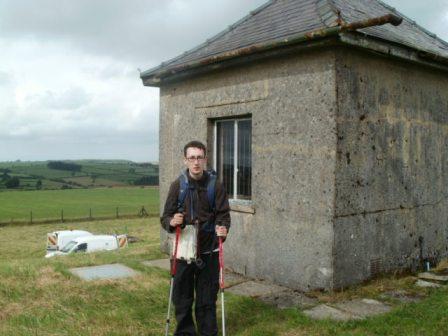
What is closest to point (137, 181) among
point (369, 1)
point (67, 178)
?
point (67, 178)

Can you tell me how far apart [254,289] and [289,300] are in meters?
0.66

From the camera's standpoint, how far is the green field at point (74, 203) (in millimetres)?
46531

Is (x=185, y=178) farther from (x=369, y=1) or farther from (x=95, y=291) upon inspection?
(x=369, y=1)

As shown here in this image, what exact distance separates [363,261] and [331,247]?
78cm

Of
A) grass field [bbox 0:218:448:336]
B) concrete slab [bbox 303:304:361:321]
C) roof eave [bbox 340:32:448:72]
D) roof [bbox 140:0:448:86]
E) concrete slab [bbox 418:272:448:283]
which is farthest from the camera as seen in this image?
concrete slab [bbox 418:272:448:283]

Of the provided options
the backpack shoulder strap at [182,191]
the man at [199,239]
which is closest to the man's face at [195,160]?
the man at [199,239]

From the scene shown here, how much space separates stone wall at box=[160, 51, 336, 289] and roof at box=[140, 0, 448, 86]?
0.41 metres

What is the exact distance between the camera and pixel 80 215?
46.2 metres

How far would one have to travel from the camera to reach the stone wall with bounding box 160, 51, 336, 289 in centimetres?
627

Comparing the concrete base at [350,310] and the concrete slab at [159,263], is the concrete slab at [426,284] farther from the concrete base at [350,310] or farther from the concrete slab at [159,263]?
the concrete slab at [159,263]

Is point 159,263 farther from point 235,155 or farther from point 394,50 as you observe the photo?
point 394,50

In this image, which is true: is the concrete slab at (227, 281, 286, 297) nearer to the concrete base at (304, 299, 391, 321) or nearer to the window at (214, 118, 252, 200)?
the concrete base at (304, 299, 391, 321)

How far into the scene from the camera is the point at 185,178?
14.6 feet

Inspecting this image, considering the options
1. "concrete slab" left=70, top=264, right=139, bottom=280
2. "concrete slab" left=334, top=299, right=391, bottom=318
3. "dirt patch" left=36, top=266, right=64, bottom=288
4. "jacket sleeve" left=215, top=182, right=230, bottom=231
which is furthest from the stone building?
"dirt patch" left=36, top=266, right=64, bottom=288
